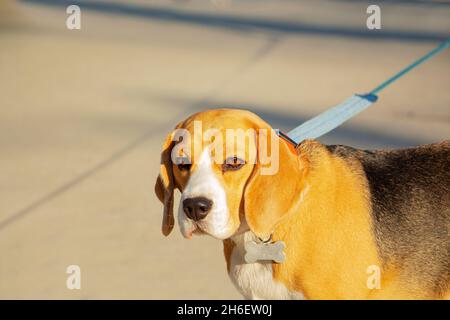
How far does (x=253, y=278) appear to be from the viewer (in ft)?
10.5

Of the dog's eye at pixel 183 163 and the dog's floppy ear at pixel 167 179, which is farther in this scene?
the dog's floppy ear at pixel 167 179

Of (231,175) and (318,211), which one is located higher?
(231,175)

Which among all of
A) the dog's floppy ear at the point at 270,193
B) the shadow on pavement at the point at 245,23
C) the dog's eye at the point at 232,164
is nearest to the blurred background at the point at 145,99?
the shadow on pavement at the point at 245,23

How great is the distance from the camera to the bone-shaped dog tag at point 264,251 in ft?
10.1

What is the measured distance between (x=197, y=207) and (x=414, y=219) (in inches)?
36.2

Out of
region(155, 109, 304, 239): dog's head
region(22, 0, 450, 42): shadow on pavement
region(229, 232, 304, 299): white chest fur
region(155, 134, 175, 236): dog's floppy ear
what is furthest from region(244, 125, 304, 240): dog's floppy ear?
region(22, 0, 450, 42): shadow on pavement

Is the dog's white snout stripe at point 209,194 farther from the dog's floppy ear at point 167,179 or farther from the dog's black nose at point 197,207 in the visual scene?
the dog's floppy ear at point 167,179

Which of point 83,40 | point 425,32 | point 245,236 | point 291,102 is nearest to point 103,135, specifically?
point 291,102

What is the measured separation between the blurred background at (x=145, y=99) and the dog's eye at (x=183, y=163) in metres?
1.52

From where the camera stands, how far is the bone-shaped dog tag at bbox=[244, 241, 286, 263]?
3.09 metres

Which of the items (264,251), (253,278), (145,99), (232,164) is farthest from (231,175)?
(145,99)

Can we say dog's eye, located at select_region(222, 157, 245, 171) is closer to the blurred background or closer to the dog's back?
the dog's back

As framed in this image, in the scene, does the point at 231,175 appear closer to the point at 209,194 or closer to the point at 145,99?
the point at 209,194

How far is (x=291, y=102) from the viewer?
7195 mm
